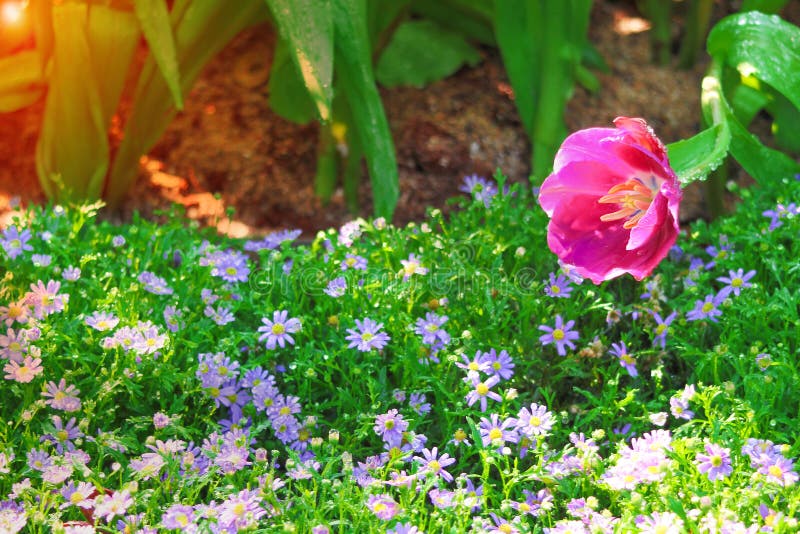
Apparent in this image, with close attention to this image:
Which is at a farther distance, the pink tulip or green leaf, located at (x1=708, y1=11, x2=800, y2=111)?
green leaf, located at (x1=708, y1=11, x2=800, y2=111)

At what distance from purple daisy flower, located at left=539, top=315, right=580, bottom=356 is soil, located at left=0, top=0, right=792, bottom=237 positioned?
635 millimetres

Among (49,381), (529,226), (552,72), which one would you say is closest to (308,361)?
(49,381)

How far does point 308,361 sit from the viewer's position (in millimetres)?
1362

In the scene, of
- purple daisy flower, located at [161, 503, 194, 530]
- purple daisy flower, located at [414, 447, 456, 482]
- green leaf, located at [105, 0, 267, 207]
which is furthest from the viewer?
green leaf, located at [105, 0, 267, 207]

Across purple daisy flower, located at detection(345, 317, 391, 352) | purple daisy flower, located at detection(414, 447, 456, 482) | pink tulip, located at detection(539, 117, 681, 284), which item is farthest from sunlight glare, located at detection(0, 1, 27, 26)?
purple daisy flower, located at detection(414, 447, 456, 482)

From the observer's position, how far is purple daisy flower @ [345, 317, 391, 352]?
1340 mm

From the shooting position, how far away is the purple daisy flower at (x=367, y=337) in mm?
1340

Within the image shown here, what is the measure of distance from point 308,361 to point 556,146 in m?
0.79

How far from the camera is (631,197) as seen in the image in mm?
1351

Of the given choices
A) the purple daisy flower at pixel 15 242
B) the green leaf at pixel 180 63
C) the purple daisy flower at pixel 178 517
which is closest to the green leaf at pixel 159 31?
the green leaf at pixel 180 63

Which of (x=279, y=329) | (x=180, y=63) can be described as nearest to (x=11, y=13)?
(x=180, y=63)

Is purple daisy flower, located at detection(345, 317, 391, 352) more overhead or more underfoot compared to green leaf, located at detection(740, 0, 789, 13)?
more underfoot

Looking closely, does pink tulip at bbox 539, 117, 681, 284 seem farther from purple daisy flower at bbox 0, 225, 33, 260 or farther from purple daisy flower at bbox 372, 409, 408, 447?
purple daisy flower at bbox 0, 225, 33, 260

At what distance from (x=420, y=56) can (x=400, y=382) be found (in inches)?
37.5
